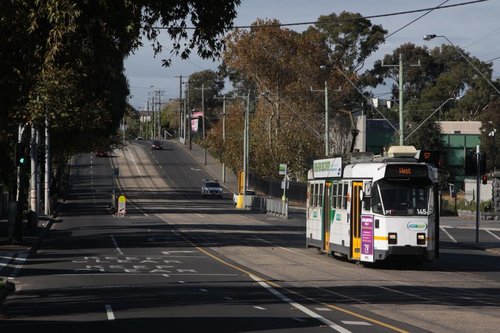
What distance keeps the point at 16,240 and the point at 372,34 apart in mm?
72951

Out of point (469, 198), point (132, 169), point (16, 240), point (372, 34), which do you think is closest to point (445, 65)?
point (372, 34)

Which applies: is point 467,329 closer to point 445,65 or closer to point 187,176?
point 187,176

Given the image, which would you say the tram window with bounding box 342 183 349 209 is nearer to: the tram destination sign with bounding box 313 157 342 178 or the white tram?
the white tram

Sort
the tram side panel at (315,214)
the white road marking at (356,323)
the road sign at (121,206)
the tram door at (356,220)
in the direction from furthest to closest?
1. the road sign at (121,206)
2. the tram side panel at (315,214)
3. the tram door at (356,220)
4. the white road marking at (356,323)

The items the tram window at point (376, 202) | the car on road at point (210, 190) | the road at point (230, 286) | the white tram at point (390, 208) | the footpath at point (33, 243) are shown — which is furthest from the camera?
the car on road at point (210, 190)

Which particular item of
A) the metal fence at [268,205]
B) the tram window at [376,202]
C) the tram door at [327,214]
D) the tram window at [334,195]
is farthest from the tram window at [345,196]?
the metal fence at [268,205]

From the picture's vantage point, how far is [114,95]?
2435 inches

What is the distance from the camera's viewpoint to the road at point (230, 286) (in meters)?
15.4

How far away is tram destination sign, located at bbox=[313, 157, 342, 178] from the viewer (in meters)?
29.7

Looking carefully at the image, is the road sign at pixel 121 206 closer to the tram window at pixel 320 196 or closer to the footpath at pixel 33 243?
the footpath at pixel 33 243

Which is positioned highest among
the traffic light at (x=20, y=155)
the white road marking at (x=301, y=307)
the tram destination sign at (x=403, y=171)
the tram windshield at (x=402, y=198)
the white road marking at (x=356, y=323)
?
the traffic light at (x=20, y=155)

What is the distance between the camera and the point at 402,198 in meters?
26.5

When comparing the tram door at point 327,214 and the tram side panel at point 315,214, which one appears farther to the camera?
the tram side panel at point 315,214

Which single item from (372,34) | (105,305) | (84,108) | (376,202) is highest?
(372,34)
